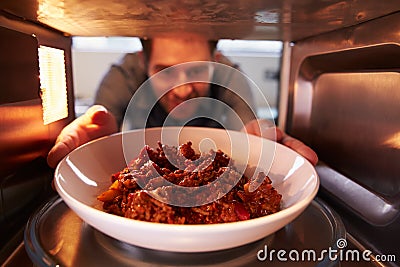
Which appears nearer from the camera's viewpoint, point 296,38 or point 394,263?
point 394,263

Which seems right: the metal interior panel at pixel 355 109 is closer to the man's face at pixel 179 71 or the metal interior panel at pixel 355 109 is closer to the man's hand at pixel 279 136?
the man's hand at pixel 279 136

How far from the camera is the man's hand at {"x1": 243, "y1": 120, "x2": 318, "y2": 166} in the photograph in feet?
1.92

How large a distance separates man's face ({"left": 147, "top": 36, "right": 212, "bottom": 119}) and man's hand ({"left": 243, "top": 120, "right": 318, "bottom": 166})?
250mm

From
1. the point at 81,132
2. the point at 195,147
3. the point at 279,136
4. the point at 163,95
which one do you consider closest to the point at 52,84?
the point at 81,132

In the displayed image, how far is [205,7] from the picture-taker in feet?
1.40

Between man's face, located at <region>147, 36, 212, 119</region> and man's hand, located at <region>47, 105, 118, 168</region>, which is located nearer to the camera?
man's hand, located at <region>47, 105, 118, 168</region>

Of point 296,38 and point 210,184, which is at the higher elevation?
point 296,38

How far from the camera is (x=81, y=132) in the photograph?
0.61 metres

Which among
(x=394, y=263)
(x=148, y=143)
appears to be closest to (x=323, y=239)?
(x=394, y=263)

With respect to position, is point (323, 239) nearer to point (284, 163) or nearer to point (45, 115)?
point (284, 163)

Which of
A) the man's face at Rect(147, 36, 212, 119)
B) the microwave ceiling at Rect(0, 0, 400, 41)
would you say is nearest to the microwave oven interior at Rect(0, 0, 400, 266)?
the microwave ceiling at Rect(0, 0, 400, 41)

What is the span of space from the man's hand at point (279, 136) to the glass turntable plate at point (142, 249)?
0.45 ft

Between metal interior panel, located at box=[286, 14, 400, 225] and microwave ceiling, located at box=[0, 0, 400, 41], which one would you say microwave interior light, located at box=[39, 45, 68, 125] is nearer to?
microwave ceiling, located at box=[0, 0, 400, 41]

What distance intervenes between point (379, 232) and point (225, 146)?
0.94 ft
